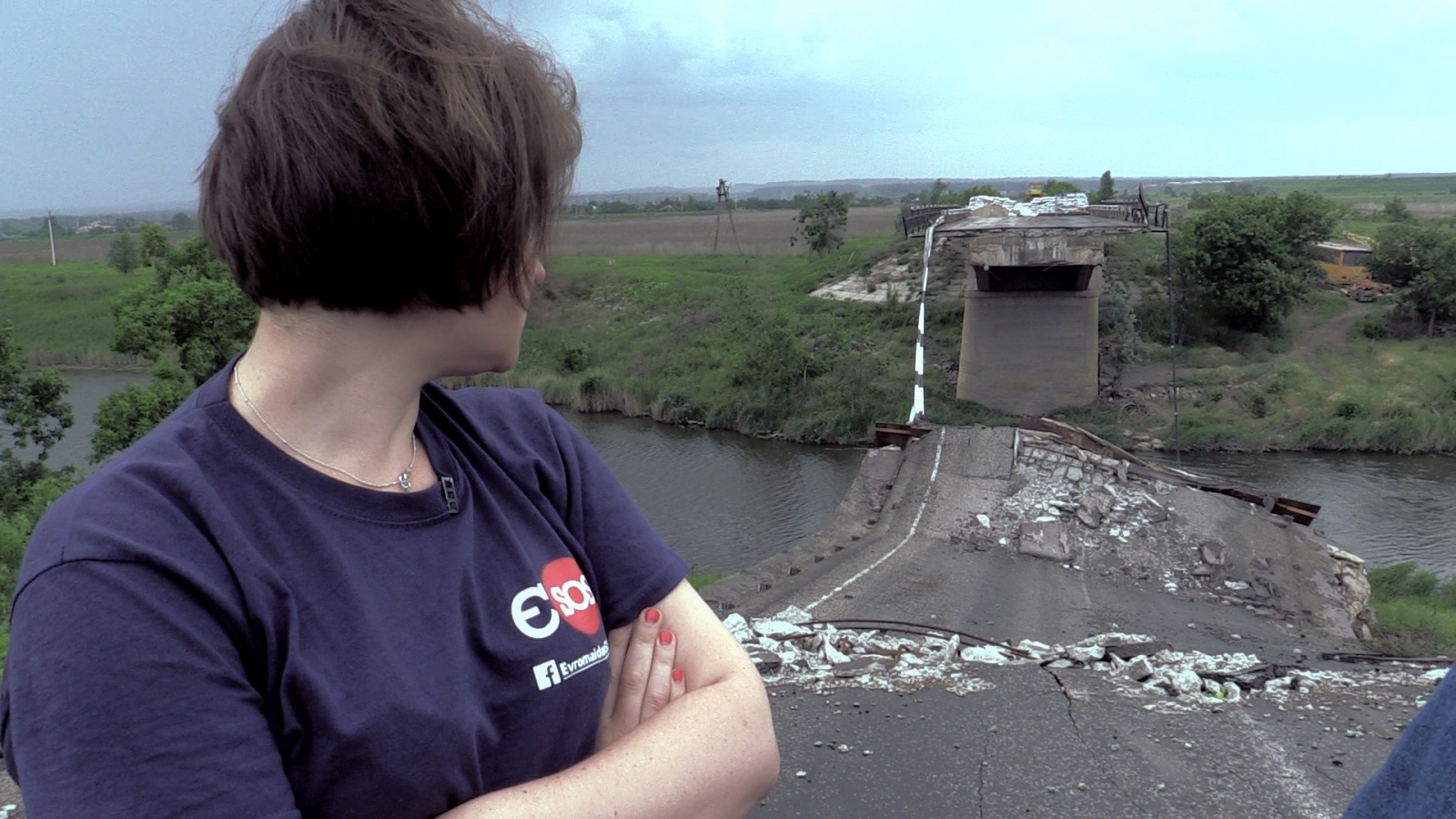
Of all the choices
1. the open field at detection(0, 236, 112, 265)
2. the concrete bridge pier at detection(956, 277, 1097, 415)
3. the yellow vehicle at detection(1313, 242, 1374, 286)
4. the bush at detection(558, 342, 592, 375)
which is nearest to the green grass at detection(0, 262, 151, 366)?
the bush at detection(558, 342, 592, 375)

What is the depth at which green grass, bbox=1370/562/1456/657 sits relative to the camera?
865 centimetres

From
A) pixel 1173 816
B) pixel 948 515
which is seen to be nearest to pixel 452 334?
pixel 1173 816

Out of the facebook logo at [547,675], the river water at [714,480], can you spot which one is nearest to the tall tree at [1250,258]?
the river water at [714,480]

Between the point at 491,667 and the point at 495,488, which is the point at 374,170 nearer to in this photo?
the point at 495,488

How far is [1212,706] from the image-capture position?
4578 mm

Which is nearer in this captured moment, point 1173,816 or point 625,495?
Answer: point 625,495

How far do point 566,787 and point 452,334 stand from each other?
546mm

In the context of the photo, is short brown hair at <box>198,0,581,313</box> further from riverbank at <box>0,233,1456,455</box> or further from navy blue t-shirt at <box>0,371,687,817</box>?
riverbank at <box>0,233,1456,455</box>

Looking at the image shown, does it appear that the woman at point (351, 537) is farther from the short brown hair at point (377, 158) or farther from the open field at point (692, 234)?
the open field at point (692, 234)

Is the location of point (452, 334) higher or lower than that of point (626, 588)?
higher

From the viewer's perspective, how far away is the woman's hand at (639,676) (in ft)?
4.66

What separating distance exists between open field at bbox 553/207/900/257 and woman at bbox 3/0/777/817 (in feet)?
136

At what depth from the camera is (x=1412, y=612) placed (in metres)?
9.91

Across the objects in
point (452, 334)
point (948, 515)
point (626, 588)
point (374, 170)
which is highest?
point (374, 170)
